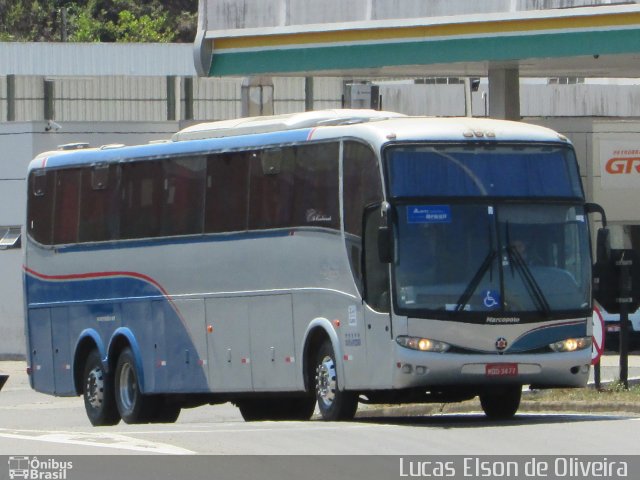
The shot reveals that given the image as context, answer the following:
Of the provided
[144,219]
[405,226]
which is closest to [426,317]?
[405,226]

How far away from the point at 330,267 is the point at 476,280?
1683mm

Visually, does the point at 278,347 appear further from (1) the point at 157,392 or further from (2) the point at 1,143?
Result: (2) the point at 1,143

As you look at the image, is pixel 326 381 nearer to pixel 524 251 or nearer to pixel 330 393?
pixel 330 393

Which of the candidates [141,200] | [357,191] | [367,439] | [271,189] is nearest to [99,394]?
[141,200]

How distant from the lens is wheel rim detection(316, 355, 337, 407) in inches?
698

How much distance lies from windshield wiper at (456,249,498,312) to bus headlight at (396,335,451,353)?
0.41 meters

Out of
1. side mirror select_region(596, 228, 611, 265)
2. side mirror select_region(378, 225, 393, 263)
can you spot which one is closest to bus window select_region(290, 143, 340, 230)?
side mirror select_region(378, 225, 393, 263)

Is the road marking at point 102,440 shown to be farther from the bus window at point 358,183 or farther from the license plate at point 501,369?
the license plate at point 501,369

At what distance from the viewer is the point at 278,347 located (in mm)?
18688

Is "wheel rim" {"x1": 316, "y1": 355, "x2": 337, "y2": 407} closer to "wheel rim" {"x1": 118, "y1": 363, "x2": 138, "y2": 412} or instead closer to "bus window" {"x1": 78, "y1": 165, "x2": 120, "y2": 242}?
"wheel rim" {"x1": 118, "y1": 363, "x2": 138, "y2": 412}

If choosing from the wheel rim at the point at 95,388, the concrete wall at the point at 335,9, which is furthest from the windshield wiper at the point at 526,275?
the concrete wall at the point at 335,9

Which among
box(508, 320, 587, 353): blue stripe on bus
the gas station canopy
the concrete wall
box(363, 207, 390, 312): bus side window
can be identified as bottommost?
box(508, 320, 587, 353): blue stripe on bus
